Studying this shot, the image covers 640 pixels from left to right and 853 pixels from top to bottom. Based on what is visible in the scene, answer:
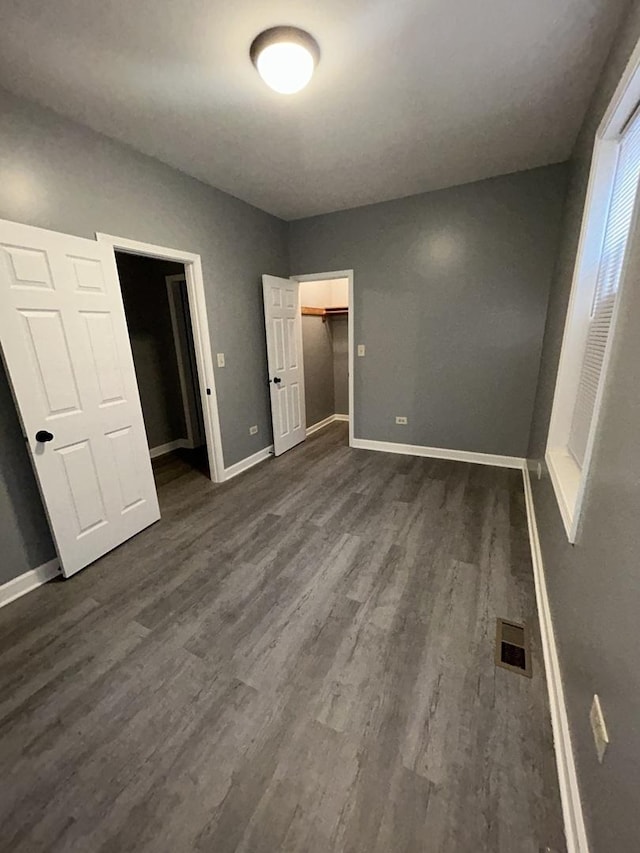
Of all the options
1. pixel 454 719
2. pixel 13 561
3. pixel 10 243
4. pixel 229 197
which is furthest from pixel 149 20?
pixel 454 719

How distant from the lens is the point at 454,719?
4.26 ft

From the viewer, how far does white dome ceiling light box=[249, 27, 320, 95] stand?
1.50 meters

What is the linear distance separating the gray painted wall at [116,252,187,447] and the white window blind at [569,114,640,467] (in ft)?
13.2

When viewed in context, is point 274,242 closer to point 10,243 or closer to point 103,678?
point 10,243

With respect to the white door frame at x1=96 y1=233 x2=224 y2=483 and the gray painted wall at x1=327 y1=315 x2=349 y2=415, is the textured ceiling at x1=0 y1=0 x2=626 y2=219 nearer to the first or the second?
the white door frame at x1=96 y1=233 x2=224 y2=483

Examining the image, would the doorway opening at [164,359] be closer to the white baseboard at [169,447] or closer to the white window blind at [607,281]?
the white baseboard at [169,447]

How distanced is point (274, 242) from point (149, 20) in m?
2.49

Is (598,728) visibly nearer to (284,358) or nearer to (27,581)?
(27,581)

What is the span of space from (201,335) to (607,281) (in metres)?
2.90

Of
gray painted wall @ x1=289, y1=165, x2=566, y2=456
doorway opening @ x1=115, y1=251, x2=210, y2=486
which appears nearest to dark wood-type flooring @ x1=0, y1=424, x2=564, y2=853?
gray painted wall @ x1=289, y1=165, x2=566, y2=456

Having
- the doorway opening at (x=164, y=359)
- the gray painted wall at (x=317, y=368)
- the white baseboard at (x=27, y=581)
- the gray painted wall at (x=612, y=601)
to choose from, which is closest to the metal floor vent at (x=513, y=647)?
the gray painted wall at (x=612, y=601)

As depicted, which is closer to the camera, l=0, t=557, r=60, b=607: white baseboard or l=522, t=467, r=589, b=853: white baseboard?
l=522, t=467, r=589, b=853: white baseboard

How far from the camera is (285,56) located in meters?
1.55

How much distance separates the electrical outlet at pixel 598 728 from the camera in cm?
89
